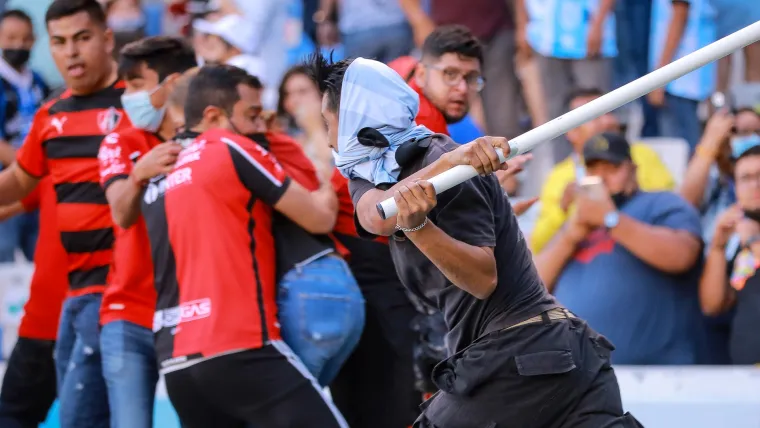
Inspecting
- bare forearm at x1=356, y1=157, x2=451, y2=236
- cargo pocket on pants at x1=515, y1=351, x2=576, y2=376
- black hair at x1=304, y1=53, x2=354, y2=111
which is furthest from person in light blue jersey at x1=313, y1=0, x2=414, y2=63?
A: cargo pocket on pants at x1=515, y1=351, x2=576, y2=376

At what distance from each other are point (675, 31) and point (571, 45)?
59cm

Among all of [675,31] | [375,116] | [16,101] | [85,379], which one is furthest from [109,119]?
[675,31]

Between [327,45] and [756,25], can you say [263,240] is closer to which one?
[756,25]

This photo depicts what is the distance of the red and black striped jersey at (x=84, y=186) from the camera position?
202 inches

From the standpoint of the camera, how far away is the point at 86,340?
4961 mm

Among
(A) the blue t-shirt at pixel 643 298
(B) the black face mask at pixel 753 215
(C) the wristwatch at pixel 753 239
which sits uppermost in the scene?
(B) the black face mask at pixel 753 215

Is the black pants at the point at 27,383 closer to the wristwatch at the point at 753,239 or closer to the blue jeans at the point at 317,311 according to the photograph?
the blue jeans at the point at 317,311

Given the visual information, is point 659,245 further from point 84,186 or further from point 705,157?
point 84,186

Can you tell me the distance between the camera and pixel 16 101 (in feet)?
25.8

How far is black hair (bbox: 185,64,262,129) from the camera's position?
4.55m

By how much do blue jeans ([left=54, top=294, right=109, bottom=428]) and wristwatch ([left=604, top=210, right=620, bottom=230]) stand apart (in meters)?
2.48

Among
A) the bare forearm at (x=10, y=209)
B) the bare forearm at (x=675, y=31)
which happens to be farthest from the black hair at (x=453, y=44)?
the bare forearm at (x=675, y=31)

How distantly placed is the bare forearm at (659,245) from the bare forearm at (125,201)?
2.48m

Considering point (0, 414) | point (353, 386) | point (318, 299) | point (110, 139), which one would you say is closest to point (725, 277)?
point (353, 386)
